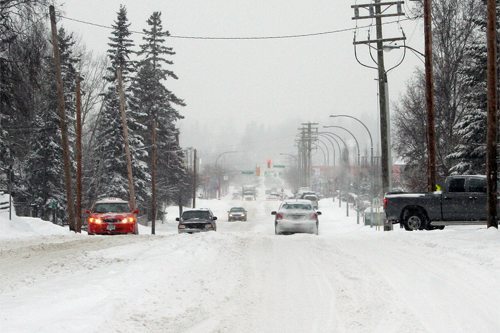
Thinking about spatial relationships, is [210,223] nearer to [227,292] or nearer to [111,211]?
[111,211]

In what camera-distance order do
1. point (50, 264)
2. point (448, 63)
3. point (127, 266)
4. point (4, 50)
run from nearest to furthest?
1. point (127, 266)
2. point (50, 264)
3. point (4, 50)
4. point (448, 63)

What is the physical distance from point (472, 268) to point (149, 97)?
50434mm

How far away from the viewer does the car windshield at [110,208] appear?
2909cm

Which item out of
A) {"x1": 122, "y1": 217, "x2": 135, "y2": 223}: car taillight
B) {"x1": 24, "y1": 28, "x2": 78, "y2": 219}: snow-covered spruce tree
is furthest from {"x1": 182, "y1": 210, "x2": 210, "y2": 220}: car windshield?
{"x1": 24, "y1": 28, "x2": 78, "y2": 219}: snow-covered spruce tree

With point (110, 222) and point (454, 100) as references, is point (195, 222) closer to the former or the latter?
point (110, 222)

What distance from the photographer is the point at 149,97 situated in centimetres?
6056

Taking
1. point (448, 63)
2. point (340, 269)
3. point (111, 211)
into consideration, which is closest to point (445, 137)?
point (448, 63)

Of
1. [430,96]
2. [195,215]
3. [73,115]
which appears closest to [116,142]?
[73,115]

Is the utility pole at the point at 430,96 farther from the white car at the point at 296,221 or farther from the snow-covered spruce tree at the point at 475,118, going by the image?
the snow-covered spruce tree at the point at 475,118

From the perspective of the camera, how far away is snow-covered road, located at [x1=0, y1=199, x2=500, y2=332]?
8000 mm

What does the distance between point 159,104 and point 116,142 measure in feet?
35.8

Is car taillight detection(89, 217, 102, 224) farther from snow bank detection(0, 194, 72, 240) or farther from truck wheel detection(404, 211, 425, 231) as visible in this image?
truck wheel detection(404, 211, 425, 231)

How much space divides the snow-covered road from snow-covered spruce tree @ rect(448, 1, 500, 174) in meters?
17.9

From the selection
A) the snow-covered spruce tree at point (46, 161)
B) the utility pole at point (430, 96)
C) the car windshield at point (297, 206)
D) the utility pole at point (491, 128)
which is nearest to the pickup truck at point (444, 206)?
the utility pole at point (430, 96)
